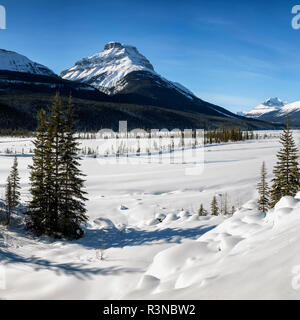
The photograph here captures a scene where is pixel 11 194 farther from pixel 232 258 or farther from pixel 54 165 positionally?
pixel 232 258

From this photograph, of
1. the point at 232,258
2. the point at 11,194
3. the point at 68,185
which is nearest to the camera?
the point at 232,258

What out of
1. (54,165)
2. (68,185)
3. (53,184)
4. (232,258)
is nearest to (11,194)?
(53,184)

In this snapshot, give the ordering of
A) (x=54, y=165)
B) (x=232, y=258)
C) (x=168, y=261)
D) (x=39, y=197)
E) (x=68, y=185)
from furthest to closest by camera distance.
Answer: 1. (x=68, y=185)
2. (x=54, y=165)
3. (x=39, y=197)
4. (x=168, y=261)
5. (x=232, y=258)

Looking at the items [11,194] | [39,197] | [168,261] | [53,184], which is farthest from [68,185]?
[168,261]

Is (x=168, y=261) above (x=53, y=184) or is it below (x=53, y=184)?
below

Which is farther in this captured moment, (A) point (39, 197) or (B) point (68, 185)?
(B) point (68, 185)

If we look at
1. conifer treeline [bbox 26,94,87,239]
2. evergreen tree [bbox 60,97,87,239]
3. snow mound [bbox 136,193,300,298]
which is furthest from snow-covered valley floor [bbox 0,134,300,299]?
evergreen tree [bbox 60,97,87,239]

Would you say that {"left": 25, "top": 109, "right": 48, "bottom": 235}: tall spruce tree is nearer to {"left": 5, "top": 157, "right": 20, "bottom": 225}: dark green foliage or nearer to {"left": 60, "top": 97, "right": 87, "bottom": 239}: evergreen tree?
{"left": 60, "top": 97, "right": 87, "bottom": 239}: evergreen tree

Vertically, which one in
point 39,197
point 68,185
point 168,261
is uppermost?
point 68,185

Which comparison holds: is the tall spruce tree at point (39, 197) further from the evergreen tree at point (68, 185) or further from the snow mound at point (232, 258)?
the snow mound at point (232, 258)

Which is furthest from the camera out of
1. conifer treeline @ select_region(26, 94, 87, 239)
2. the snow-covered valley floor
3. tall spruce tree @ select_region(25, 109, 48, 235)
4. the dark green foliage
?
the dark green foliage

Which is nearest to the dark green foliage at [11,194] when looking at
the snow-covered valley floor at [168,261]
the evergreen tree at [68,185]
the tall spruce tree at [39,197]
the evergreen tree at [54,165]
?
the tall spruce tree at [39,197]

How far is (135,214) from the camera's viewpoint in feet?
53.3
